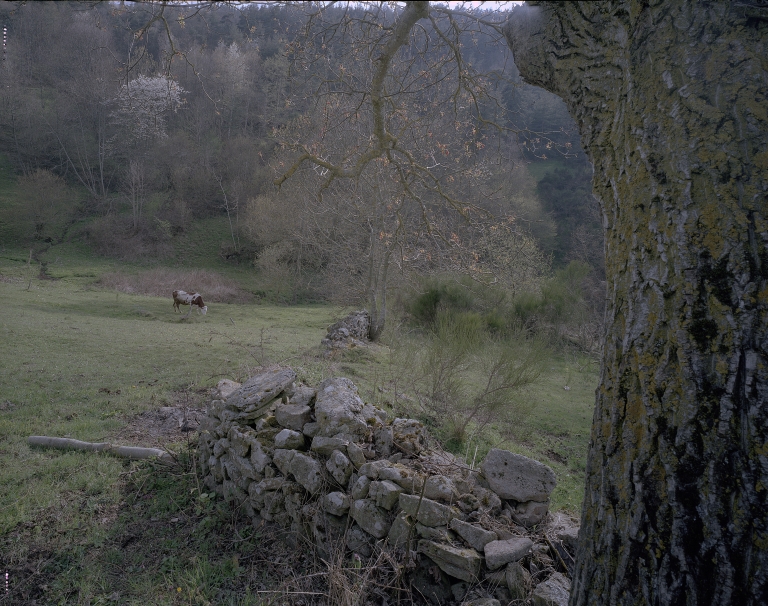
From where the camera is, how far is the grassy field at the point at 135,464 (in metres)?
3.36

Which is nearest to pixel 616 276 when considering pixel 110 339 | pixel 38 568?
pixel 38 568

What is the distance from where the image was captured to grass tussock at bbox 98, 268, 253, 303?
78.8ft

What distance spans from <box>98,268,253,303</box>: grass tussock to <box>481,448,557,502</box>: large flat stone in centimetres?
2285

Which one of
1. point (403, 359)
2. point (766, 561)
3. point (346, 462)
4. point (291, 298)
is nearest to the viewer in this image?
point (766, 561)

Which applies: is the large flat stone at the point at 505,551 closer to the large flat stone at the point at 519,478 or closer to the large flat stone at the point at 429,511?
the large flat stone at the point at 429,511

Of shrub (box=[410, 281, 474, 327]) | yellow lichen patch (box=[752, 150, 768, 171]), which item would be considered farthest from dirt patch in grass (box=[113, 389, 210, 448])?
shrub (box=[410, 281, 474, 327])

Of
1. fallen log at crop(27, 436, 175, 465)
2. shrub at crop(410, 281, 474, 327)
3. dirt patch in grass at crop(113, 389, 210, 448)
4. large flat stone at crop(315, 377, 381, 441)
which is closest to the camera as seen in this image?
large flat stone at crop(315, 377, 381, 441)

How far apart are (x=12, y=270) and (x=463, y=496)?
28893 mm

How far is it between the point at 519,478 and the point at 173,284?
81.5 ft

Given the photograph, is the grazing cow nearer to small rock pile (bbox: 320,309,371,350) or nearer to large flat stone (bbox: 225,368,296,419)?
small rock pile (bbox: 320,309,371,350)

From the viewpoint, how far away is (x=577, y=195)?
1432 inches

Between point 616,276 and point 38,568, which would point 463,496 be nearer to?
point 616,276

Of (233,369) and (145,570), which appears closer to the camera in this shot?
(145,570)

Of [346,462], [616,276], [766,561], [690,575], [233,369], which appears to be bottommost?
[233,369]
